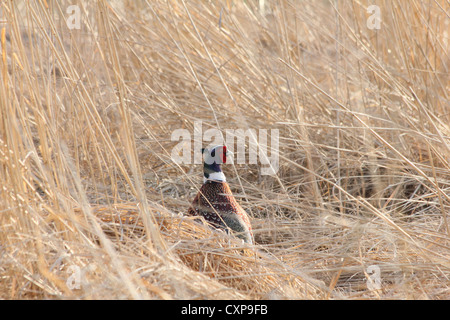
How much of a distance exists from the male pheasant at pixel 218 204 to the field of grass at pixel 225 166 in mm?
68

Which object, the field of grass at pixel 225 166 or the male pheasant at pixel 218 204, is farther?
the male pheasant at pixel 218 204

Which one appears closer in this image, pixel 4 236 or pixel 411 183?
pixel 4 236

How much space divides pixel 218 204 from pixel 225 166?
2.36 ft

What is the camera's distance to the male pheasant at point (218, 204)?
5.12ft

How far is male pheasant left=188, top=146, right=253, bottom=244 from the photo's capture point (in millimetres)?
1562

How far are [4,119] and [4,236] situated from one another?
272 millimetres

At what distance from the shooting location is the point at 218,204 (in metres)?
1.58

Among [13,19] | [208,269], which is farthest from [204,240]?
[13,19]

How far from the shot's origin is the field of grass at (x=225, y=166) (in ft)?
3.88

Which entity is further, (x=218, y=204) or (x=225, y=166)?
(x=225, y=166)
